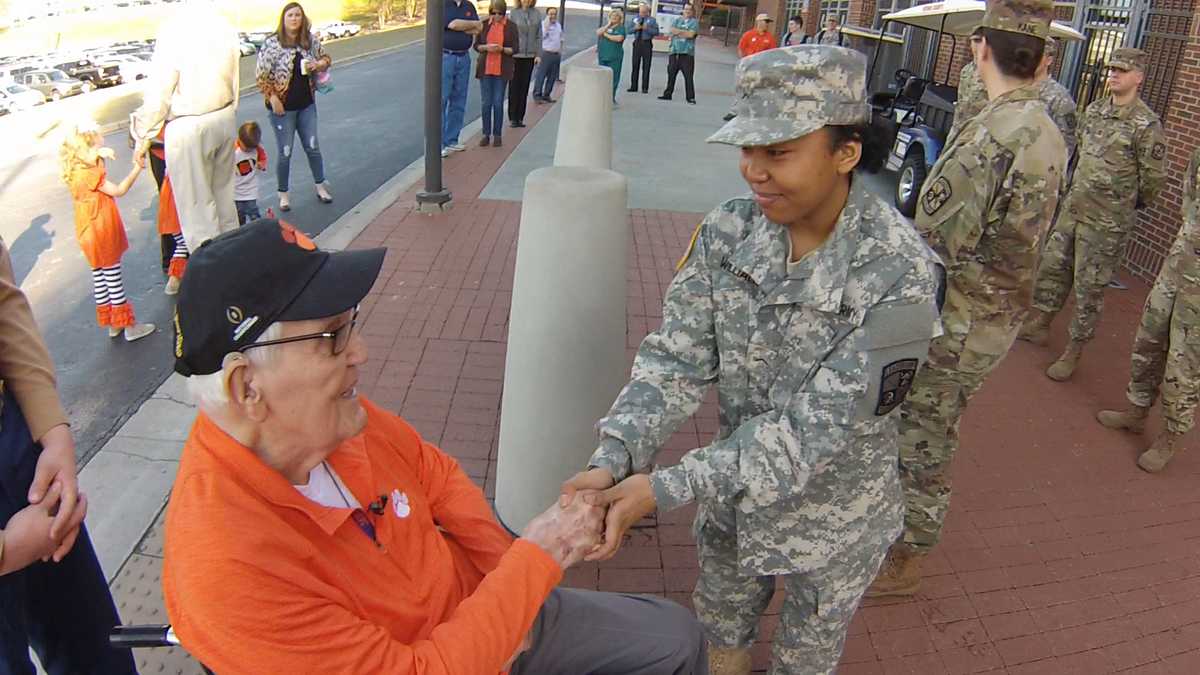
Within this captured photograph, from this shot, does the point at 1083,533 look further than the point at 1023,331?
No

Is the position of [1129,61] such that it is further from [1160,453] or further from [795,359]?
[795,359]

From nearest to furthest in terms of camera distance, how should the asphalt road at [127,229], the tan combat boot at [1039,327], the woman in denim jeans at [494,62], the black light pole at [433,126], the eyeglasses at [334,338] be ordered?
the eyeglasses at [334,338], the asphalt road at [127,229], the tan combat boot at [1039,327], the black light pole at [433,126], the woman in denim jeans at [494,62]

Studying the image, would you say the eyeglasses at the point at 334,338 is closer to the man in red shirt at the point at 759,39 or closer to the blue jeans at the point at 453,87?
the blue jeans at the point at 453,87

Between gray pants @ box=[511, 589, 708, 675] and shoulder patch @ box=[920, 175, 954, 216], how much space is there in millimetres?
1835

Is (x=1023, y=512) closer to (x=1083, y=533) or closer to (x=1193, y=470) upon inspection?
(x=1083, y=533)

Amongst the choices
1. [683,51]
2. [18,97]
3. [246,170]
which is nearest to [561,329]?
[246,170]

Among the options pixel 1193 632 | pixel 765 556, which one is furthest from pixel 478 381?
pixel 1193 632

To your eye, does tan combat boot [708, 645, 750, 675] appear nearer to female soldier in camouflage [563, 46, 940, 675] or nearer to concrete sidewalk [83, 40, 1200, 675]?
female soldier in camouflage [563, 46, 940, 675]

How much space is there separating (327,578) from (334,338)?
0.47 metres

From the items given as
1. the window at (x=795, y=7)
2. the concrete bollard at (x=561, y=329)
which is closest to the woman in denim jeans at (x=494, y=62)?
the concrete bollard at (x=561, y=329)

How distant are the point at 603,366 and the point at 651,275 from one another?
3.35 metres

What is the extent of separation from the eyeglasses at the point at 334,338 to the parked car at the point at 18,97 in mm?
17200

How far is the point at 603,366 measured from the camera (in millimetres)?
3445

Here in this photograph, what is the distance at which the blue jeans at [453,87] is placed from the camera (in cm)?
1025
